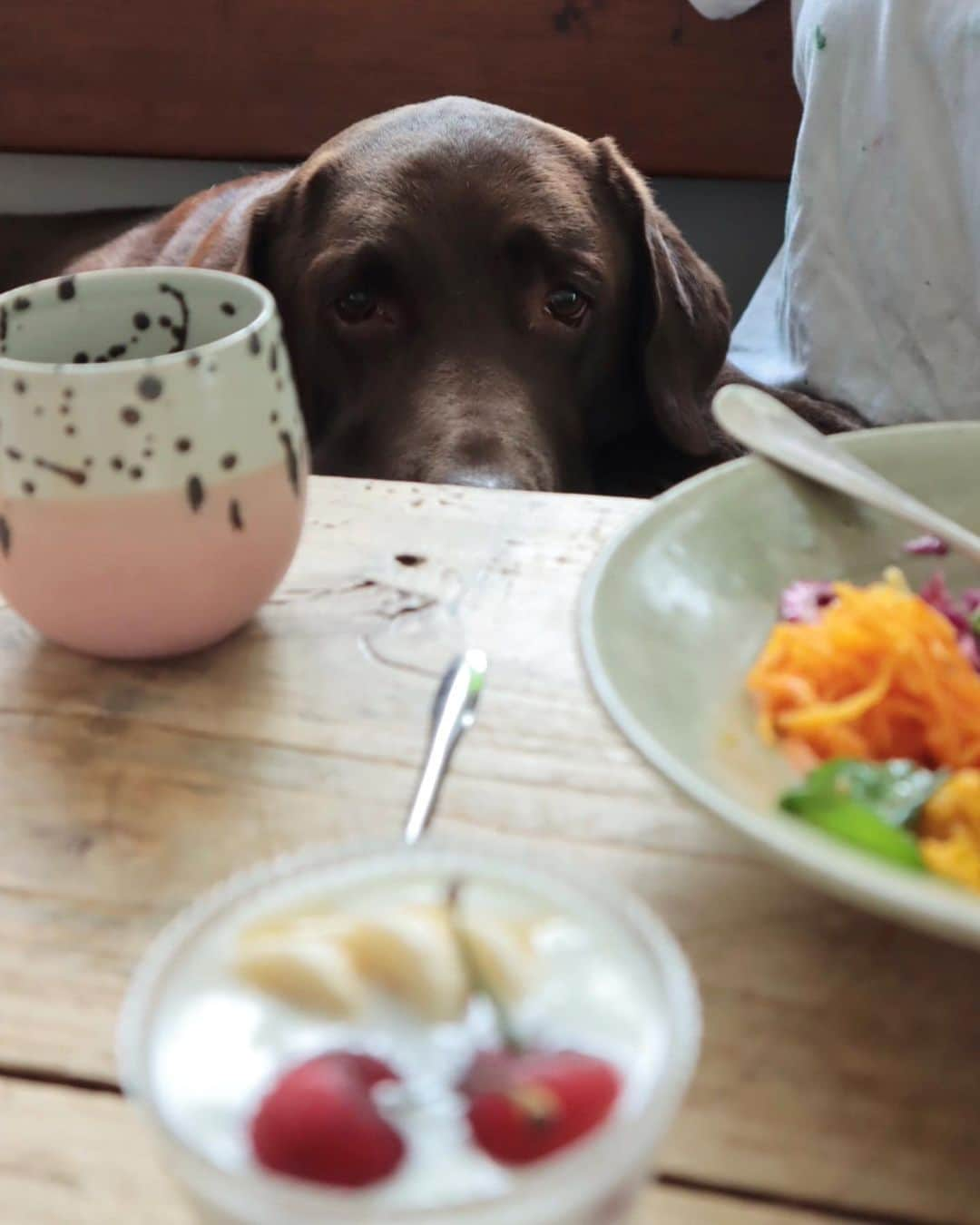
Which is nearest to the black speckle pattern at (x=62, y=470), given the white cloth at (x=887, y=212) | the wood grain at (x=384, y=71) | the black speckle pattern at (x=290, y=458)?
the black speckle pattern at (x=290, y=458)

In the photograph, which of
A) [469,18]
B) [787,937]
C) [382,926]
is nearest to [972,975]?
[787,937]

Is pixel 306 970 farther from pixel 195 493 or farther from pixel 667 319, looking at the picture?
pixel 667 319

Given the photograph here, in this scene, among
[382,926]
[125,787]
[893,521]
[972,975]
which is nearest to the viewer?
[382,926]

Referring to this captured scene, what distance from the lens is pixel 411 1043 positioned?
1.03 feet

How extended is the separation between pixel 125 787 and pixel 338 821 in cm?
11

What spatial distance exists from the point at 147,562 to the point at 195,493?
4 centimetres

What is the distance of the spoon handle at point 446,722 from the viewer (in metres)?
0.57

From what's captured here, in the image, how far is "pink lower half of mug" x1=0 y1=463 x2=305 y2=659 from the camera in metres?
0.62

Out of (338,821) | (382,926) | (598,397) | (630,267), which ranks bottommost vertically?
(598,397)

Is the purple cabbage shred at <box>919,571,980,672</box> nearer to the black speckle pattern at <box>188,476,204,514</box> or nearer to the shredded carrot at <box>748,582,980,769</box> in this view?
the shredded carrot at <box>748,582,980,769</box>

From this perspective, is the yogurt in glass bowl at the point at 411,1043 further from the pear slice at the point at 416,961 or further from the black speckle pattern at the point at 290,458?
the black speckle pattern at the point at 290,458

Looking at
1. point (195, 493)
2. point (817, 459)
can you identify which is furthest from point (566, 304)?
point (195, 493)

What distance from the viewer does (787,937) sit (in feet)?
1.65

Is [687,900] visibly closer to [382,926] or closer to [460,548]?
[382,926]
